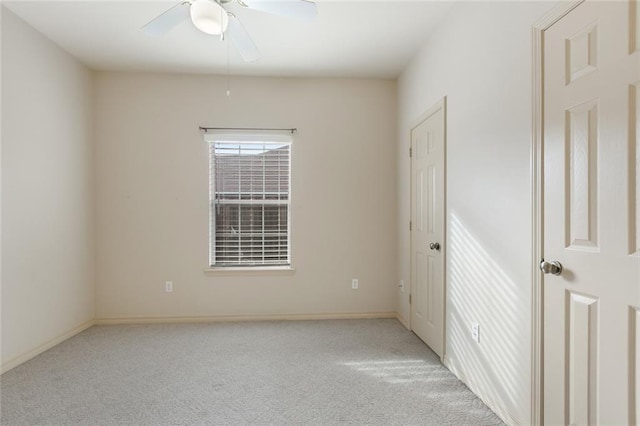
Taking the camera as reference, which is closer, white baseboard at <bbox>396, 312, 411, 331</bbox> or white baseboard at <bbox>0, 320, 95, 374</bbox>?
white baseboard at <bbox>0, 320, 95, 374</bbox>

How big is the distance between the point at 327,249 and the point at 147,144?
2.30 meters

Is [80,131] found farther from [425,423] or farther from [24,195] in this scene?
[425,423]

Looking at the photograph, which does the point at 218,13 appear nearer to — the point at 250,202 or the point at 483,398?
the point at 250,202

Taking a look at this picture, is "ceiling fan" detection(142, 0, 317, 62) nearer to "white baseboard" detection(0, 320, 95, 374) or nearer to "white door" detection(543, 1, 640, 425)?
"white door" detection(543, 1, 640, 425)

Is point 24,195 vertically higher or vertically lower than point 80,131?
lower

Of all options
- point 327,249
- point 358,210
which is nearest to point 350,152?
point 358,210

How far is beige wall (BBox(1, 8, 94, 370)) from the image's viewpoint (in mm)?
2764

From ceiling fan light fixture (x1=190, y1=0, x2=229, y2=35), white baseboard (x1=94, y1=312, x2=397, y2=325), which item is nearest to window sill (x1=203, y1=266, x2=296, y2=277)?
white baseboard (x1=94, y1=312, x2=397, y2=325)

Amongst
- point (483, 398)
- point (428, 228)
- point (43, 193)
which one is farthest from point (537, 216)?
point (43, 193)

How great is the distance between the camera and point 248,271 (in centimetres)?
400

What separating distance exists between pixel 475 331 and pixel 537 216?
98 centimetres

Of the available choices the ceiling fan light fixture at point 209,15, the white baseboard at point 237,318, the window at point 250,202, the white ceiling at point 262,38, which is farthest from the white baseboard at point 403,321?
the ceiling fan light fixture at point 209,15

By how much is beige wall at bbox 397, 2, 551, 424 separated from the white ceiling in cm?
48

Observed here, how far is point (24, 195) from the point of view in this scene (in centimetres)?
290
